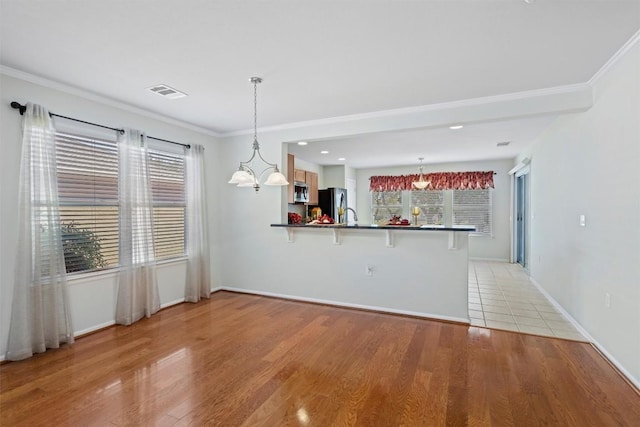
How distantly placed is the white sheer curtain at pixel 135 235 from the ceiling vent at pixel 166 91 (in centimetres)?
72

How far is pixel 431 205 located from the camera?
838 centimetres

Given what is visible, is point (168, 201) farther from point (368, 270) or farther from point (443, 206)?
point (443, 206)

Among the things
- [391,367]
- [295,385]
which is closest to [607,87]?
[391,367]

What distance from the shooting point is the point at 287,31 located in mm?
2209

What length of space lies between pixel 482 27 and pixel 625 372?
2.83 metres

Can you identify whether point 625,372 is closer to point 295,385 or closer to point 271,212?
point 295,385

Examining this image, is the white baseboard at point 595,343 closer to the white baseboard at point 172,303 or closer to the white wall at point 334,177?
the white baseboard at point 172,303

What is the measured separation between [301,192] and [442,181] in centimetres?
379

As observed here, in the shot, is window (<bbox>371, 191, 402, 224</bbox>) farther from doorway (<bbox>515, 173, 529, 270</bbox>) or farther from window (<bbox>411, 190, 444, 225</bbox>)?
doorway (<bbox>515, 173, 529, 270</bbox>)

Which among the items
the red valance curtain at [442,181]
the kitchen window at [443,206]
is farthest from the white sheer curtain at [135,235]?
the red valance curtain at [442,181]

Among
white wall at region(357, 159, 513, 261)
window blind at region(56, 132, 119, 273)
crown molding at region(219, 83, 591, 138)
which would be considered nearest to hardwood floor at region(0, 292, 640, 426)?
window blind at region(56, 132, 119, 273)

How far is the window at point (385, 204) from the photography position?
880cm

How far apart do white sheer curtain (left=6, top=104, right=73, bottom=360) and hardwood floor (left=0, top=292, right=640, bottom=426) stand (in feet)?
0.65

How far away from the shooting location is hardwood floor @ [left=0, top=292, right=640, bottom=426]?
2016mm
